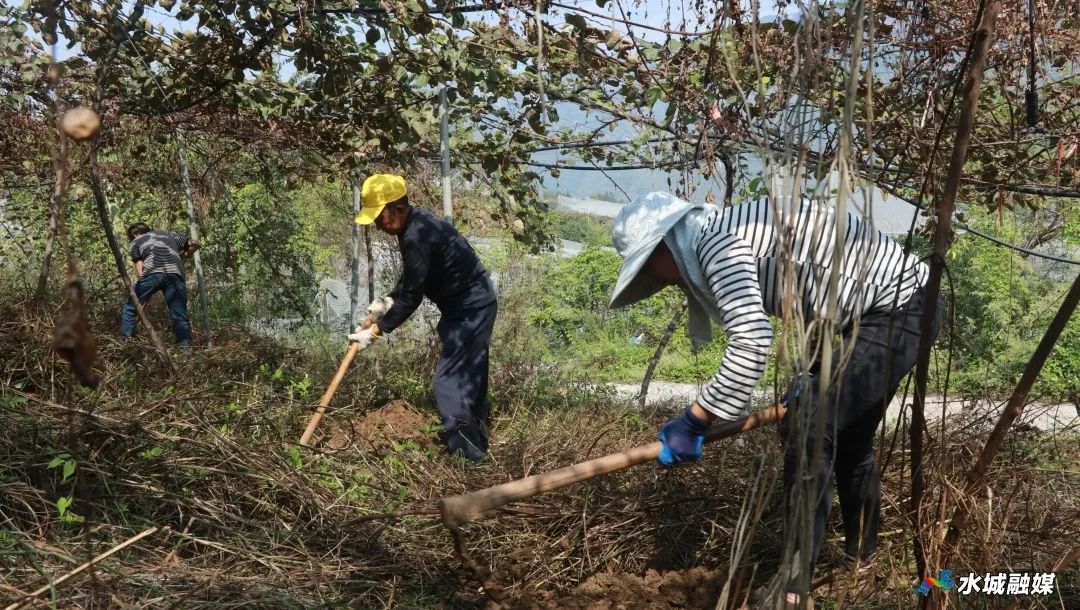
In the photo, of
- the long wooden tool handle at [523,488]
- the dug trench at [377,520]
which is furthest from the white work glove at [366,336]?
the long wooden tool handle at [523,488]

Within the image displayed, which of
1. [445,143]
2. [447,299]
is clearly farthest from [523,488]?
[445,143]

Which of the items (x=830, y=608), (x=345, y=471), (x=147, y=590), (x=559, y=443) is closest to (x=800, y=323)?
(x=830, y=608)

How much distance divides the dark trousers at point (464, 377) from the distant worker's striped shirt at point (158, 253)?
11.3 ft

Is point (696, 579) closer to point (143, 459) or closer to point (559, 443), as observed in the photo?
point (559, 443)

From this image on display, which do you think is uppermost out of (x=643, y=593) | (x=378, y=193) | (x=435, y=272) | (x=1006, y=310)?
(x=378, y=193)

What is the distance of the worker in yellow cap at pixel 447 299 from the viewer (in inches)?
154

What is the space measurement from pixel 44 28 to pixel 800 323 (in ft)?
10.8

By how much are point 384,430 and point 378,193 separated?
50.9 inches

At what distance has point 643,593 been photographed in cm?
270

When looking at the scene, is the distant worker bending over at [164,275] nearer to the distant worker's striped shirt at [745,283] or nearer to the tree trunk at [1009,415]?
the distant worker's striped shirt at [745,283]

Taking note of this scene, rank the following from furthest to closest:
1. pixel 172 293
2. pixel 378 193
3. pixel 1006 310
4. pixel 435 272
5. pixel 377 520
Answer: pixel 1006 310 < pixel 172 293 < pixel 435 272 < pixel 378 193 < pixel 377 520

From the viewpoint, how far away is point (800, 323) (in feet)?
4.89

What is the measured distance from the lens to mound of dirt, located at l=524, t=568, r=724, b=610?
8.64 ft

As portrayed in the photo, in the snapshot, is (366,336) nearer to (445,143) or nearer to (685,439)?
(445,143)
